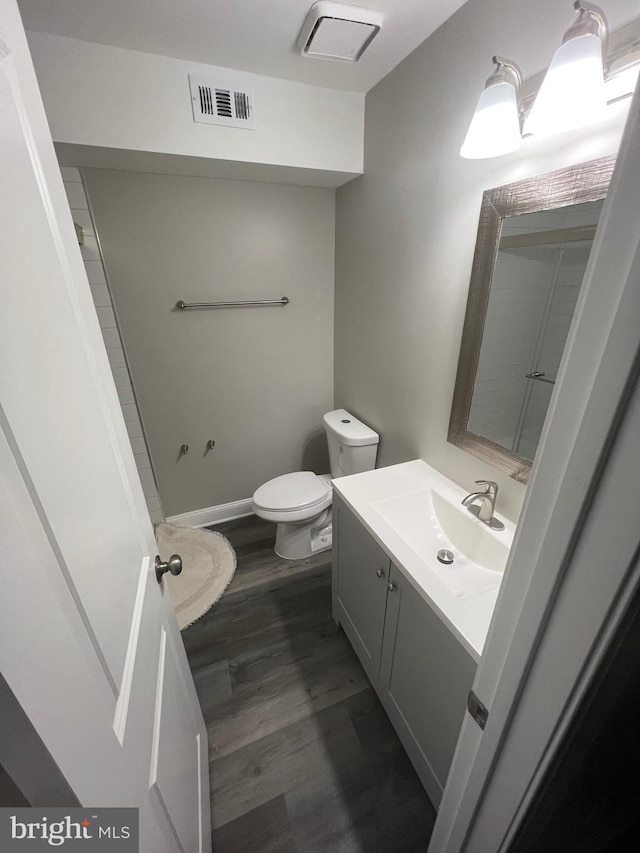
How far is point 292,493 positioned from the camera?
1.98 m

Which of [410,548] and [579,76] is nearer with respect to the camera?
[579,76]

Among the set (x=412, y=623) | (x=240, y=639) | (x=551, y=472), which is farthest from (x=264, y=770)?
(x=551, y=472)

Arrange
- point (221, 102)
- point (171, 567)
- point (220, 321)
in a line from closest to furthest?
point (171, 567) → point (221, 102) → point (220, 321)

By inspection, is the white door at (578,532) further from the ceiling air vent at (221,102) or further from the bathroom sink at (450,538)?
the ceiling air vent at (221,102)

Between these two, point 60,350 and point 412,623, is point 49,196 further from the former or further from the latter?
point 412,623

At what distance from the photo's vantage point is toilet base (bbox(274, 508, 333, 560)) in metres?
2.08

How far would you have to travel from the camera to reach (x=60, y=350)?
1.67ft

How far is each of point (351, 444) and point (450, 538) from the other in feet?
2.46

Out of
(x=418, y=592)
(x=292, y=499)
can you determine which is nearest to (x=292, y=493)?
(x=292, y=499)

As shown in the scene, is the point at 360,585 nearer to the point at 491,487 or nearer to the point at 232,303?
the point at 491,487

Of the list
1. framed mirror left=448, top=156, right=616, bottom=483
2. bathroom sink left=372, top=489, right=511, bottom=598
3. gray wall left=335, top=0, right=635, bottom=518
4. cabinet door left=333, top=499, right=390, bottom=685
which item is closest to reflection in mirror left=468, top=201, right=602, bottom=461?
framed mirror left=448, top=156, right=616, bottom=483

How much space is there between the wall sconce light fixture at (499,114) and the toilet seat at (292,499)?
5.25 ft

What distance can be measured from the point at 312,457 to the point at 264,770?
5.58 ft

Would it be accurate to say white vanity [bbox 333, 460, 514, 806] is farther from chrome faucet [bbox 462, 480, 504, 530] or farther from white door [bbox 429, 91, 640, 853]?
white door [bbox 429, 91, 640, 853]
